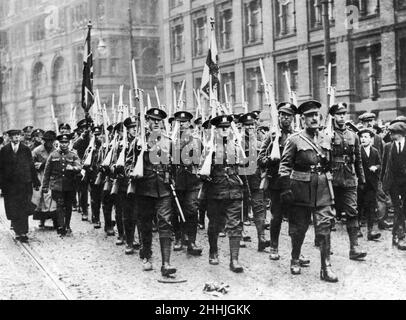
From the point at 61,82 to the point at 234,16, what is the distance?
76.5ft

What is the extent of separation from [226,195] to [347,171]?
6.69 ft

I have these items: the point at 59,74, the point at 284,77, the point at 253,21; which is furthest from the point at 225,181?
the point at 59,74

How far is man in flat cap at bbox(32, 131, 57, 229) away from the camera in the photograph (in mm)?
13156

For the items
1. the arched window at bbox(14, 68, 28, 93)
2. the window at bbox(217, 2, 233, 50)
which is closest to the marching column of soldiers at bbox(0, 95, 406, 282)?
the window at bbox(217, 2, 233, 50)

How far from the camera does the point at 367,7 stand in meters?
23.5

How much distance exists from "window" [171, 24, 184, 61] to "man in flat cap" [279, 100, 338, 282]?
95.4 ft

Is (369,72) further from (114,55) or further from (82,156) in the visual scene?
(114,55)

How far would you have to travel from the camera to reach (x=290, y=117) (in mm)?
9492

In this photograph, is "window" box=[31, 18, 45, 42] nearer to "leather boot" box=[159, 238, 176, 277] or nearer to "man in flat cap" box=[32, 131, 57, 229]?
"man in flat cap" box=[32, 131, 57, 229]

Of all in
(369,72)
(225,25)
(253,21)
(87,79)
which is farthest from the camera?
(225,25)

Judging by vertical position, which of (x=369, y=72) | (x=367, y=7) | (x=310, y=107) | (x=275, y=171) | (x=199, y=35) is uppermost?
(x=199, y=35)

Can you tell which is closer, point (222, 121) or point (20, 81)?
point (222, 121)

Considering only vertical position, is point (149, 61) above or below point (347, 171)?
above
